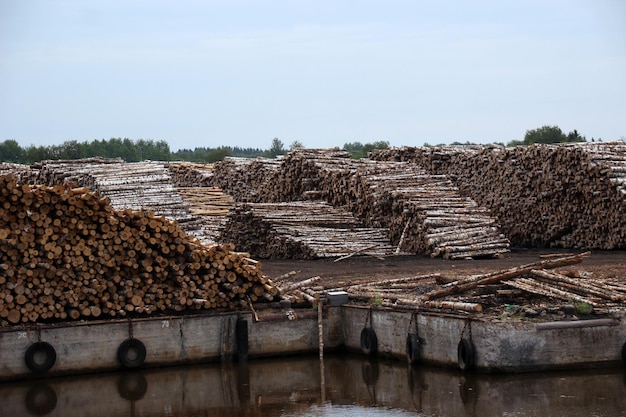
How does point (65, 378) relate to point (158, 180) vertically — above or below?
below

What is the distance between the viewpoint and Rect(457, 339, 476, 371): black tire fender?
54.4ft

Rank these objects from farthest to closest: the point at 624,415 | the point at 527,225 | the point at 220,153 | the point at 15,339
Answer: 1. the point at 220,153
2. the point at 527,225
3. the point at 15,339
4. the point at 624,415

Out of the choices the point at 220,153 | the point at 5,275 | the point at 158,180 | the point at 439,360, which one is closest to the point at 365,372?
the point at 439,360

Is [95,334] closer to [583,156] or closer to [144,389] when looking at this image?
[144,389]

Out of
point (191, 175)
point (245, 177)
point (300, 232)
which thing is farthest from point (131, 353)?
point (191, 175)

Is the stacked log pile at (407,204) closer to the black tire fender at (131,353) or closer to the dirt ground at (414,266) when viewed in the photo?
the dirt ground at (414,266)

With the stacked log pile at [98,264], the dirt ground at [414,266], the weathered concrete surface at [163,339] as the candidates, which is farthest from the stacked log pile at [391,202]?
the stacked log pile at [98,264]

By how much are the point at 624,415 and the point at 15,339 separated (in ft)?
31.9

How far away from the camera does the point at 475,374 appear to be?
16.7 metres

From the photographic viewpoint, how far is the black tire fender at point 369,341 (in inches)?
743

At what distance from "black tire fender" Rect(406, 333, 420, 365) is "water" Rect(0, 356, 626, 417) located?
194mm

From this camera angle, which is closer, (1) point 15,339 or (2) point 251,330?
(1) point 15,339

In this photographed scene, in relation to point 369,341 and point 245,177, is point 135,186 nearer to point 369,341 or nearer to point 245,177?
point 245,177

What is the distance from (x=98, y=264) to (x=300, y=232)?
11.5 m
